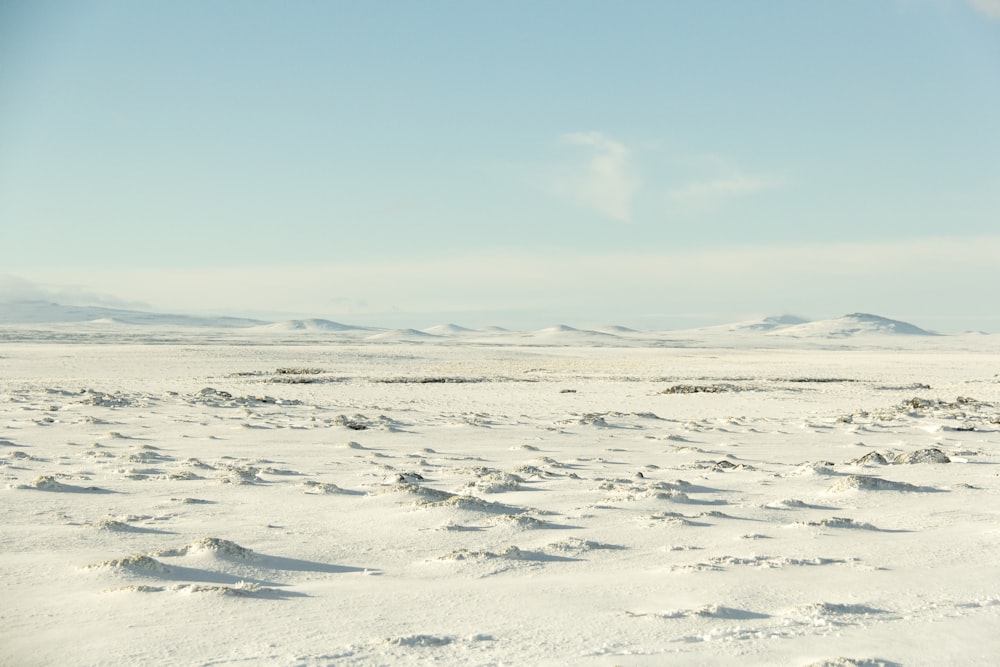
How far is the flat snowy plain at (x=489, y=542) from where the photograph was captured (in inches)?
187

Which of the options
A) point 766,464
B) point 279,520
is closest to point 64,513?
point 279,520

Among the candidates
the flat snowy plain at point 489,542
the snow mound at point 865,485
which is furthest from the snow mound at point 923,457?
the snow mound at point 865,485

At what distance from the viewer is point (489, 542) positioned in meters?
7.24

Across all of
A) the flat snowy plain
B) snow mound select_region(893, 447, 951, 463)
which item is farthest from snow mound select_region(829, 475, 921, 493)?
snow mound select_region(893, 447, 951, 463)

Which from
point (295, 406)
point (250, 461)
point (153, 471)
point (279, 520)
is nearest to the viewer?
point (279, 520)

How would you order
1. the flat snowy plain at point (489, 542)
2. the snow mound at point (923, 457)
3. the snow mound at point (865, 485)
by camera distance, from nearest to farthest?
the flat snowy plain at point (489, 542) → the snow mound at point (865, 485) → the snow mound at point (923, 457)

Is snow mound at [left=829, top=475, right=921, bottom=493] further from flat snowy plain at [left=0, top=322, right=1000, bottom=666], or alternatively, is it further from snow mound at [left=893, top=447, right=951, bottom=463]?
snow mound at [left=893, top=447, right=951, bottom=463]

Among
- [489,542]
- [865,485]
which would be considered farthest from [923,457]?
[489,542]

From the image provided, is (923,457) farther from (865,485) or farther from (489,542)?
(489,542)

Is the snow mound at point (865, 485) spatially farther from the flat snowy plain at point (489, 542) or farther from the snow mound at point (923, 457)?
the snow mound at point (923, 457)

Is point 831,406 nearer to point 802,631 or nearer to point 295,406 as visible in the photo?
point 295,406

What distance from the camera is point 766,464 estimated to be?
12320 mm

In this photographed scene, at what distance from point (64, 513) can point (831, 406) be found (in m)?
19.8

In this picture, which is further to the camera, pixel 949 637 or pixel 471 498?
pixel 471 498
